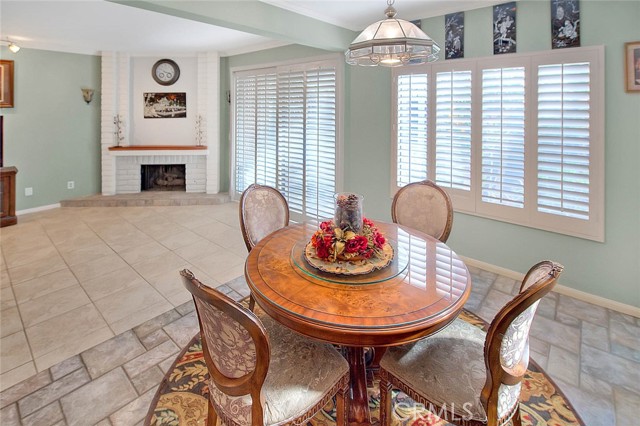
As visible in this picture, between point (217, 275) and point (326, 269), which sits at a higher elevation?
point (326, 269)

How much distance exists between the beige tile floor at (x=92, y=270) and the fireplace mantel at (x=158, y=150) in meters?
1.10

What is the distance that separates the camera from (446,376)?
4.15 feet

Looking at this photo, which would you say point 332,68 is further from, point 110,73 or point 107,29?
point 110,73

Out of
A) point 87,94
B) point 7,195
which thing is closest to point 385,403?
point 7,195

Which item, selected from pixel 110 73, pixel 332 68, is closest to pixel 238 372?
pixel 332 68

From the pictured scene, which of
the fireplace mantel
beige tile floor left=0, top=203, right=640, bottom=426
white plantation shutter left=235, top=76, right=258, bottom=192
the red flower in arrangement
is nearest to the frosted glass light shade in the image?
the red flower in arrangement

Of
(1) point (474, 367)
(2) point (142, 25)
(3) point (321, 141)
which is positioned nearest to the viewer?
(1) point (474, 367)

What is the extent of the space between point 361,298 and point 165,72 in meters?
6.38

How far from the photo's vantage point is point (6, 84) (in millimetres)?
4863

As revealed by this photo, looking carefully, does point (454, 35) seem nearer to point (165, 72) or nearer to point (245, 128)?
point (245, 128)

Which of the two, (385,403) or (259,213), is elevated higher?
(259,213)

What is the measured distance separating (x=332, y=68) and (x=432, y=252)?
3.16 metres

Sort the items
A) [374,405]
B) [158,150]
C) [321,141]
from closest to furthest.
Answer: [374,405]
[321,141]
[158,150]

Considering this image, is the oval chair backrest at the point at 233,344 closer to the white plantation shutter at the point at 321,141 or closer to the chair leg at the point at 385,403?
the chair leg at the point at 385,403
